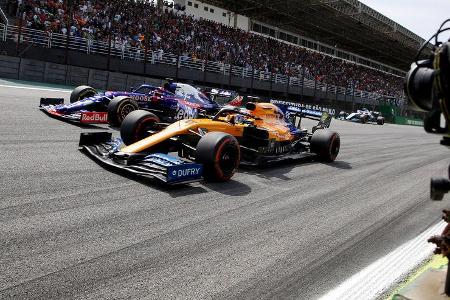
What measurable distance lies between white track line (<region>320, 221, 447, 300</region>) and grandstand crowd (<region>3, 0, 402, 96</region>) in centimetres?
1823

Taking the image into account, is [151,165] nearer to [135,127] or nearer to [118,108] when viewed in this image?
[135,127]

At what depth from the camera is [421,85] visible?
2.16 meters

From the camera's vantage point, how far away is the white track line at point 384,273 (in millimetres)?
3033

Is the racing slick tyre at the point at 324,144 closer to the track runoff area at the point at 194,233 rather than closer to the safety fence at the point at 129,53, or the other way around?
the track runoff area at the point at 194,233

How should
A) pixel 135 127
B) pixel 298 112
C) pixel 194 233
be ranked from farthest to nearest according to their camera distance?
pixel 298 112 → pixel 135 127 → pixel 194 233

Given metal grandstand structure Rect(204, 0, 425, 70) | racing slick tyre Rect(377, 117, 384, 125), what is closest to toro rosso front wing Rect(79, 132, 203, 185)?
racing slick tyre Rect(377, 117, 384, 125)

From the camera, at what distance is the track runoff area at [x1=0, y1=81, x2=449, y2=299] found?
2.92 meters

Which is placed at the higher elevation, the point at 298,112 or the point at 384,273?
the point at 298,112

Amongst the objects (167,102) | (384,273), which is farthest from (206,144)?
(167,102)

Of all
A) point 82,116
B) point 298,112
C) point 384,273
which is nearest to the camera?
point 384,273

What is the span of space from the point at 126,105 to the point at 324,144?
434 cm

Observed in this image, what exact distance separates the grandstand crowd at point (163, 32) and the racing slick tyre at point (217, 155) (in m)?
15.6

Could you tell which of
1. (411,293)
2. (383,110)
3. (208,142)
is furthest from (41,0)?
(383,110)

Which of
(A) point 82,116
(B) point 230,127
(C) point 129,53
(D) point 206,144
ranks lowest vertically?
(D) point 206,144
